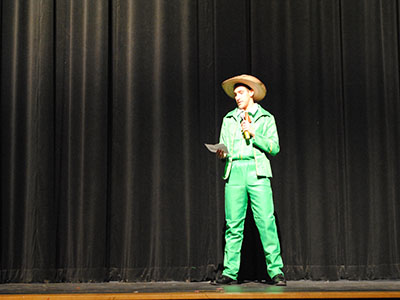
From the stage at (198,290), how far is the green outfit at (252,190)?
236 mm

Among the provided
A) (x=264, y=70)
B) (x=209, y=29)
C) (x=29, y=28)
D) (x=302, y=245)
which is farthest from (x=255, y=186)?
(x=29, y=28)

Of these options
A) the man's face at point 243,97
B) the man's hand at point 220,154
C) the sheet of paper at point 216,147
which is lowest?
the man's hand at point 220,154

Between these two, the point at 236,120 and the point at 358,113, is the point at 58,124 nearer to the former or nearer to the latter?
the point at 236,120

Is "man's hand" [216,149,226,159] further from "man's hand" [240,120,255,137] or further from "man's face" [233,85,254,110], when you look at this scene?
"man's face" [233,85,254,110]

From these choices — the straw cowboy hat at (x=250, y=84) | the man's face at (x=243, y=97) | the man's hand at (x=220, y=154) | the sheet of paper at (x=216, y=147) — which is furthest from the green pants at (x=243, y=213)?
the straw cowboy hat at (x=250, y=84)

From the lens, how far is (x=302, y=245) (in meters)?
4.66

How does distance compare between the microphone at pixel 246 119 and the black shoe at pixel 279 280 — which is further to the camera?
the black shoe at pixel 279 280

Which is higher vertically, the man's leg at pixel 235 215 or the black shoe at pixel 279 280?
the man's leg at pixel 235 215

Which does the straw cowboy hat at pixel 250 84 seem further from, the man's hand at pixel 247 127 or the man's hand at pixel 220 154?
the man's hand at pixel 220 154

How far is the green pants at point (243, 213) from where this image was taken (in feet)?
13.3

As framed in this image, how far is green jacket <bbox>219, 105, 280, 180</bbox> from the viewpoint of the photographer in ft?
13.3

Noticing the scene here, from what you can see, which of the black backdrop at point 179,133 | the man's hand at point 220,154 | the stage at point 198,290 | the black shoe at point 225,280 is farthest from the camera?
the black backdrop at point 179,133

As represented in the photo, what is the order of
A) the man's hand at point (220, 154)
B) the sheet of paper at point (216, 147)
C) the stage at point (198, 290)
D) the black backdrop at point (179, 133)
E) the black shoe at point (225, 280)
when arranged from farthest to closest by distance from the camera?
the black backdrop at point (179, 133) < the black shoe at point (225, 280) < the man's hand at point (220, 154) < the sheet of paper at point (216, 147) < the stage at point (198, 290)

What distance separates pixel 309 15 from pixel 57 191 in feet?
8.67
